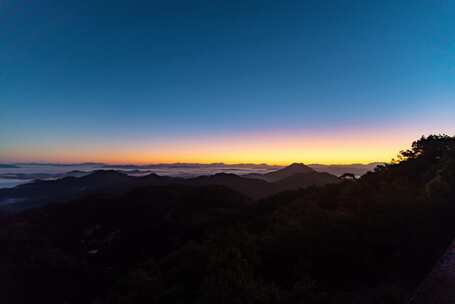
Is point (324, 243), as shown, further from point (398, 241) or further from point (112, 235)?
point (112, 235)

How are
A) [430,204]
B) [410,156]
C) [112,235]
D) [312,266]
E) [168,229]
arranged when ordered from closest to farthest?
[312,266]
[430,204]
[410,156]
[168,229]
[112,235]

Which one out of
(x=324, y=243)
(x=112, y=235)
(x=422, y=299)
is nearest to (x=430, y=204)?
(x=324, y=243)

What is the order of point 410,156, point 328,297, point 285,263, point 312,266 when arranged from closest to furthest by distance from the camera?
point 328,297 < point 312,266 < point 285,263 < point 410,156

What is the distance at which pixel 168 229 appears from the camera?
269ft

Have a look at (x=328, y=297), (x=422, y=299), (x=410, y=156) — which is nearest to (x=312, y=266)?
(x=328, y=297)

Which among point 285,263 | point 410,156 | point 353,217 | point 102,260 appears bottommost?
point 102,260

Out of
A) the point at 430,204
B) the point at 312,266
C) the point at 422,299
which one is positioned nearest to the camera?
the point at 422,299

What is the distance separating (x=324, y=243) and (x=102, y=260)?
272ft

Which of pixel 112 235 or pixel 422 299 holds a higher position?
pixel 422 299

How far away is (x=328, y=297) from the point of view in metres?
9.45

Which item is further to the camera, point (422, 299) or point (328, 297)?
point (328, 297)

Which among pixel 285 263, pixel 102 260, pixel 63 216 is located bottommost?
pixel 102 260

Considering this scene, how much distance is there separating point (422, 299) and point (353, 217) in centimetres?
710

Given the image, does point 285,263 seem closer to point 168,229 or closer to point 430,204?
point 430,204
